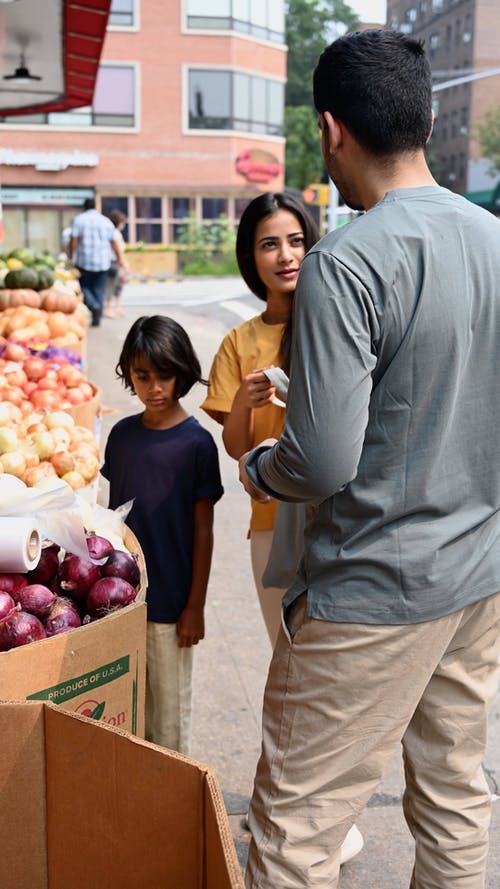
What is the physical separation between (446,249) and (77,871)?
126 cm

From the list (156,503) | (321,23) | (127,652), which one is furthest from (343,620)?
(321,23)

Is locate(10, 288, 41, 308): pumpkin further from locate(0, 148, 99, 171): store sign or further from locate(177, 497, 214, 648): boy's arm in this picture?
locate(0, 148, 99, 171): store sign

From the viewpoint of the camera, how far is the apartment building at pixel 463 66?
6247cm

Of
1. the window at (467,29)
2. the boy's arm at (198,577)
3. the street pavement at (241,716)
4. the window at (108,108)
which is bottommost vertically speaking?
the street pavement at (241,716)

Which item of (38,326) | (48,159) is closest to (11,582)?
(38,326)

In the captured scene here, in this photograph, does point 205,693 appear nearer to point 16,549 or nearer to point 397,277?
point 16,549

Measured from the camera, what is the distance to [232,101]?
3878 cm

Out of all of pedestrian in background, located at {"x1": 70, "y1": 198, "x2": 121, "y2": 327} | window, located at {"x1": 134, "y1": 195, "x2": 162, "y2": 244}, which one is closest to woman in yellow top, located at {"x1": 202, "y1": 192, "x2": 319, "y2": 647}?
pedestrian in background, located at {"x1": 70, "y1": 198, "x2": 121, "y2": 327}

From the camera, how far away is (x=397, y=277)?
170cm

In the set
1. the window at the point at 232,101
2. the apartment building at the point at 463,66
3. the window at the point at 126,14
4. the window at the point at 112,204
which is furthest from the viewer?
the apartment building at the point at 463,66

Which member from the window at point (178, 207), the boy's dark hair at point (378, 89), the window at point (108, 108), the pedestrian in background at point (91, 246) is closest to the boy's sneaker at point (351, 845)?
the boy's dark hair at point (378, 89)

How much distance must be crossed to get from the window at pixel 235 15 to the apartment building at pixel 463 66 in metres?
24.2

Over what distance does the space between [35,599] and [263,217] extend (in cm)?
141

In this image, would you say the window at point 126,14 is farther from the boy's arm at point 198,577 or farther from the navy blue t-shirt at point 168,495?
the boy's arm at point 198,577
